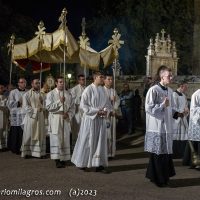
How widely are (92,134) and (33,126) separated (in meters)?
3.02

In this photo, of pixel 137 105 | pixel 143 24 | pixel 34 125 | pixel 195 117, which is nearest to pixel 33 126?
pixel 34 125

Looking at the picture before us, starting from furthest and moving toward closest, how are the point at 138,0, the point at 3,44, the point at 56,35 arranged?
the point at 138,0 < the point at 3,44 < the point at 56,35

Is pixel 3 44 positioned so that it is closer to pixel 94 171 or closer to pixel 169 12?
pixel 169 12

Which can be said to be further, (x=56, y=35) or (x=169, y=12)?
(x=169, y=12)

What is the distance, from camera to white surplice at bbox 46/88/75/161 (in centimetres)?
1014

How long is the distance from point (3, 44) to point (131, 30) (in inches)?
462

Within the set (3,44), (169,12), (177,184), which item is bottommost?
(177,184)

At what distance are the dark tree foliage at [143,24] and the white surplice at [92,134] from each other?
1111 inches

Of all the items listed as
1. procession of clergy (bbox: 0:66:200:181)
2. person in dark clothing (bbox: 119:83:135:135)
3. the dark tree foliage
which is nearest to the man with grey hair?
procession of clergy (bbox: 0:66:200:181)

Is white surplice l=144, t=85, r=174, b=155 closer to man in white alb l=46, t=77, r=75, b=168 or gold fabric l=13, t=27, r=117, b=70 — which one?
man in white alb l=46, t=77, r=75, b=168

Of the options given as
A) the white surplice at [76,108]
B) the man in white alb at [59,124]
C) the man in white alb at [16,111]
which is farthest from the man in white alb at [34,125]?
the man in white alb at [59,124]

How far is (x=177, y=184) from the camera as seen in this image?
8281 mm

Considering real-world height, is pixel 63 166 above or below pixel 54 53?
below

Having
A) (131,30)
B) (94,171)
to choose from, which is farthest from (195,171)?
(131,30)
